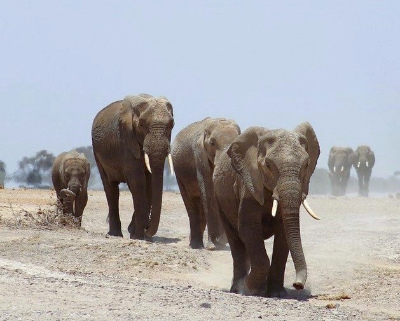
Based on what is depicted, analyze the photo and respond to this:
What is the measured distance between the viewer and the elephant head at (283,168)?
40.9 ft

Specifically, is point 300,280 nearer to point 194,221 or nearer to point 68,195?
point 194,221

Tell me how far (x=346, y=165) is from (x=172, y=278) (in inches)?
1521

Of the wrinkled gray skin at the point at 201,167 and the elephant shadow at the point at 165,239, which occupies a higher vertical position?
the wrinkled gray skin at the point at 201,167

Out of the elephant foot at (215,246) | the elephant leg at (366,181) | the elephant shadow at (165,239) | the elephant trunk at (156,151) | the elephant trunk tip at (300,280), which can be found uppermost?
the elephant trunk at (156,151)

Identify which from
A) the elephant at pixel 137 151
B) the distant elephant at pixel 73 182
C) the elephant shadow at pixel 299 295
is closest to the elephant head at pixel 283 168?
the elephant shadow at pixel 299 295

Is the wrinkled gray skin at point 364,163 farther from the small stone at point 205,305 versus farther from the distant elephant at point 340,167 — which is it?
the small stone at point 205,305

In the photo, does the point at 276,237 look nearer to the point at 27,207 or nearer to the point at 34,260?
the point at 34,260

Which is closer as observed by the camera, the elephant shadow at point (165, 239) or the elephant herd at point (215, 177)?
the elephant herd at point (215, 177)

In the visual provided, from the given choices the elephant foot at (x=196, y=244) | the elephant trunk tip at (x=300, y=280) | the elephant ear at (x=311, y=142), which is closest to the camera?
the elephant trunk tip at (x=300, y=280)

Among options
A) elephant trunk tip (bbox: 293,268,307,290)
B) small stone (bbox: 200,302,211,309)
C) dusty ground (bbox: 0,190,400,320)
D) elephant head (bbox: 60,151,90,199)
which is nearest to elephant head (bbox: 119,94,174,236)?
dusty ground (bbox: 0,190,400,320)

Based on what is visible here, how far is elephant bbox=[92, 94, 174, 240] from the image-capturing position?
64.0 ft

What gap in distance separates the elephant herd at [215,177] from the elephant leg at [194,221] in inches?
0.7

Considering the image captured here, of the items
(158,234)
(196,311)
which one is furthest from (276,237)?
(158,234)

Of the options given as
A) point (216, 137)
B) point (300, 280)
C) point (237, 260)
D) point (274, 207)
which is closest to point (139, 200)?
point (216, 137)
